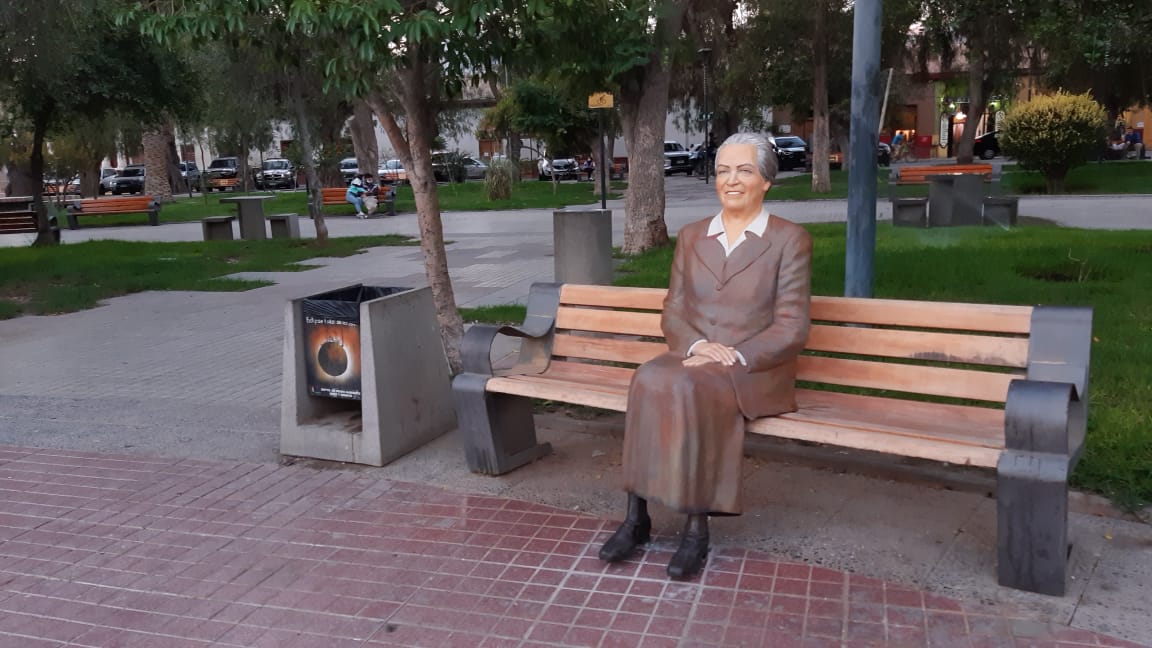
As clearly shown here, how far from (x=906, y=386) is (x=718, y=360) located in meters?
0.82

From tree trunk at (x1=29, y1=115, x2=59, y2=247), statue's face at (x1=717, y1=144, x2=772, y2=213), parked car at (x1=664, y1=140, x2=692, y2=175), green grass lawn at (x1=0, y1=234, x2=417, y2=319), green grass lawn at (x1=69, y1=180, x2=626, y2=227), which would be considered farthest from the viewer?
parked car at (x1=664, y1=140, x2=692, y2=175)

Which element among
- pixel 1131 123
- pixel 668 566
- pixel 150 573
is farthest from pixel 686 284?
pixel 1131 123

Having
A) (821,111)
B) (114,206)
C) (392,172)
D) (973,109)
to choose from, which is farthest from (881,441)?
(392,172)

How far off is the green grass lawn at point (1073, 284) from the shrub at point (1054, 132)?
6.73m

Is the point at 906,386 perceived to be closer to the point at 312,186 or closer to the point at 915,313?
the point at 915,313

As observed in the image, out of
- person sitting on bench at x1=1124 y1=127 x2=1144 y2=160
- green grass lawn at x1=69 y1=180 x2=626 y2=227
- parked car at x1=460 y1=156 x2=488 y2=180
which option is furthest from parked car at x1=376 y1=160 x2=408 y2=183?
person sitting on bench at x1=1124 y1=127 x2=1144 y2=160

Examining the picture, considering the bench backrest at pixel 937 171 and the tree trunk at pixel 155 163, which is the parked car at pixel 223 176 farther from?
the bench backrest at pixel 937 171

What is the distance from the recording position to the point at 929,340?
393 cm

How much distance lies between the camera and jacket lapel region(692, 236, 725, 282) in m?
3.93

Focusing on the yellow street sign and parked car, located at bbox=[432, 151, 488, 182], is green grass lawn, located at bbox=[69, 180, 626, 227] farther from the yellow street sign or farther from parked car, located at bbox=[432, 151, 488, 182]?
the yellow street sign

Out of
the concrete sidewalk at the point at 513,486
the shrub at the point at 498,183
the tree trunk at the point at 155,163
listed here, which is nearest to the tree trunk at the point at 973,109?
the shrub at the point at 498,183

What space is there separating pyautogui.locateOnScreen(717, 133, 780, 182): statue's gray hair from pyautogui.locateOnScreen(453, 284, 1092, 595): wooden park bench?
678 mm

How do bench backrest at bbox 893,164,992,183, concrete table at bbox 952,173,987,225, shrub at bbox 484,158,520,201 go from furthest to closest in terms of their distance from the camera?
shrub at bbox 484,158,520,201
bench backrest at bbox 893,164,992,183
concrete table at bbox 952,173,987,225

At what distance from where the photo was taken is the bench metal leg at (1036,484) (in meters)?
3.28
